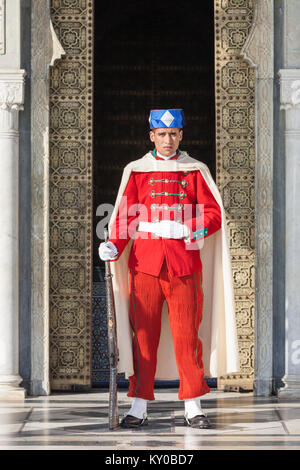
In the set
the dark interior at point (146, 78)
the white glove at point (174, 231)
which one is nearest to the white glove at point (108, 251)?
the white glove at point (174, 231)

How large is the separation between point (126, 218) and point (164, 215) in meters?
0.24

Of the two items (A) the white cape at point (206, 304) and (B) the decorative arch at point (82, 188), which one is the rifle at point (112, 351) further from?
(B) the decorative arch at point (82, 188)

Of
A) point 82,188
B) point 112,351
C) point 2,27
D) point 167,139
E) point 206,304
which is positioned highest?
point 2,27

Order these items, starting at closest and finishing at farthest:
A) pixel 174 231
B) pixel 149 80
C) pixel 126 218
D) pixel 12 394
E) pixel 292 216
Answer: pixel 174 231, pixel 126 218, pixel 12 394, pixel 292 216, pixel 149 80

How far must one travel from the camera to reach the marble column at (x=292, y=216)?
274 inches

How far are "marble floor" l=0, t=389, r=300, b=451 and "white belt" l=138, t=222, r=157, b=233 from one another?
44.4 inches

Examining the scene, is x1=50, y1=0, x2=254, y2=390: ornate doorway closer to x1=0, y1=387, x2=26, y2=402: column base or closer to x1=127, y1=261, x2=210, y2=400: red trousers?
x1=0, y1=387, x2=26, y2=402: column base

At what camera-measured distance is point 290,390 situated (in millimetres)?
6871

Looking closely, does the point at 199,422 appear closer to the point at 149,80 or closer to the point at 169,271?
the point at 169,271

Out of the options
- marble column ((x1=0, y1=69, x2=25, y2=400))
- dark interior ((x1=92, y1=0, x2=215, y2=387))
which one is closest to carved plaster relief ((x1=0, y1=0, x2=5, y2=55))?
marble column ((x1=0, y1=69, x2=25, y2=400))

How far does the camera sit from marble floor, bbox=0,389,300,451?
521 cm

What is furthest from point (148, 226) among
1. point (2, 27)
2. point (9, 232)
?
point (2, 27)

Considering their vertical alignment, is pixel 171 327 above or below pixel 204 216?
below

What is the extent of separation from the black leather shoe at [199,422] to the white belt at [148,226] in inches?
43.3
